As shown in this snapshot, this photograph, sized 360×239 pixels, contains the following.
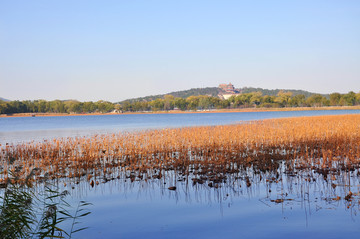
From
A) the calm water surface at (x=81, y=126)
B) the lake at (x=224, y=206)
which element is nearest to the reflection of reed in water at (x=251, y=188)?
the lake at (x=224, y=206)

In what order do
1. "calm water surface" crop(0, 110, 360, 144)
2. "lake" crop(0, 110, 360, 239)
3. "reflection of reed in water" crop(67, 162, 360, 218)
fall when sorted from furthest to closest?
"calm water surface" crop(0, 110, 360, 144), "reflection of reed in water" crop(67, 162, 360, 218), "lake" crop(0, 110, 360, 239)

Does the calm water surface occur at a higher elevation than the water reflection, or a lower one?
higher

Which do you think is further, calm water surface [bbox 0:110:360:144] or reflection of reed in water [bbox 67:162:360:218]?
calm water surface [bbox 0:110:360:144]

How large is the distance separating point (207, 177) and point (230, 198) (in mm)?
2151

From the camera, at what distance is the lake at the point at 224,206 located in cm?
721

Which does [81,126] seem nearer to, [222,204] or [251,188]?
[251,188]

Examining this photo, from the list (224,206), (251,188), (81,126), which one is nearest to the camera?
(224,206)

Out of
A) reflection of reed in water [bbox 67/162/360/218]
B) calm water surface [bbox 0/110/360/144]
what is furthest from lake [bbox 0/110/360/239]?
calm water surface [bbox 0/110/360/144]

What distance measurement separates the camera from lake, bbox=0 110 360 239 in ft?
23.7

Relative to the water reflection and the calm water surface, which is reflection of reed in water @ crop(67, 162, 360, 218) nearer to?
the water reflection

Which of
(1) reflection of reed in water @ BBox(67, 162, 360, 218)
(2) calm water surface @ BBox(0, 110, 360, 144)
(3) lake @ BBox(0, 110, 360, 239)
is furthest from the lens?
(2) calm water surface @ BBox(0, 110, 360, 144)

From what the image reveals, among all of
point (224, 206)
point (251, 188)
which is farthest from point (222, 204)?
point (251, 188)

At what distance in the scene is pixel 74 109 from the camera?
19725 cm

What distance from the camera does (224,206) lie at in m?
8.81
